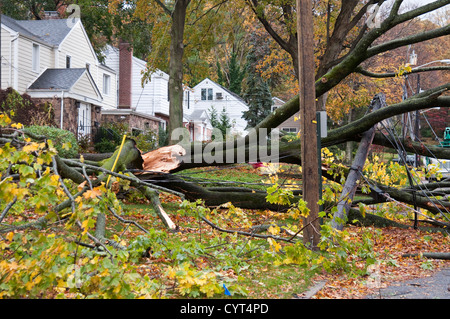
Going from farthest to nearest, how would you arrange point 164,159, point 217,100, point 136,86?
point 217,100 < point 136,86 < point 164,159

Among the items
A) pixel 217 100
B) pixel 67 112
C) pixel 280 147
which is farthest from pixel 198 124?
pixel 280 147

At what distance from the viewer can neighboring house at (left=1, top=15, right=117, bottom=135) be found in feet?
82.8

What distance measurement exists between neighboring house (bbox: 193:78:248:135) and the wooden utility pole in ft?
145

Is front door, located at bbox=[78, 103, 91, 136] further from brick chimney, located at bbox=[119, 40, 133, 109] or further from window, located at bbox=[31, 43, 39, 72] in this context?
brick chimney, located at bbox=[119, 40, 133, 109]

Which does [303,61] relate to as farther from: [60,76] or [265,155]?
[60,76]

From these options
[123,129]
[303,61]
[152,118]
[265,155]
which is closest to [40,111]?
[123,129]

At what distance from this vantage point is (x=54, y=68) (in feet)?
92.3

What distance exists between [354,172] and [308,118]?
2.07 m

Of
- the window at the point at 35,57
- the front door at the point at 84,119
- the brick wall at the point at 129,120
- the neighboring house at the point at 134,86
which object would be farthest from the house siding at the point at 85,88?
the neighboring house at the point at 134,86

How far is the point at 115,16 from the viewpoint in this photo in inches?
1272

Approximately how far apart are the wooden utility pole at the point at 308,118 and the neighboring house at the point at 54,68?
63.5ft

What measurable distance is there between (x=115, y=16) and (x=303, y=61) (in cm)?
2679

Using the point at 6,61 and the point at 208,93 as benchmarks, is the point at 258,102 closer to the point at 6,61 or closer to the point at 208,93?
the point at 208,93
